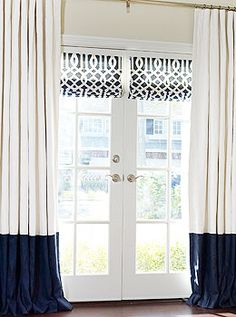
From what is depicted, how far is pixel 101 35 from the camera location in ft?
12.1

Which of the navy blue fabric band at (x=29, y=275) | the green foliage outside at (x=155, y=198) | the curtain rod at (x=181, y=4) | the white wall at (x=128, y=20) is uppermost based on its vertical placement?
the curtain rod at (x=181, y=4)

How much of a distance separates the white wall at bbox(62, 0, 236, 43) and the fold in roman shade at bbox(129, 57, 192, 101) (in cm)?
19

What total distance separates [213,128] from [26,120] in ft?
4.94

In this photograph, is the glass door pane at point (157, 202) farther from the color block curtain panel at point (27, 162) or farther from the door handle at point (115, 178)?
the color block curtain panel at point (27, 162)

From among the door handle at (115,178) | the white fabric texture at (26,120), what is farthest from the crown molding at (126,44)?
the door handle at (115,178)

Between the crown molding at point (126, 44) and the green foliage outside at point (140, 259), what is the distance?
1650 millimetres

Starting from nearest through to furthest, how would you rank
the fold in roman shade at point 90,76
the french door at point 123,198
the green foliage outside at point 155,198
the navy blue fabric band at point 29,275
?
the navy blue fabric band at point 29,275 < the fold in roman shade at point 90,76 < the french door at point 123,198 < the green foliage outside at point 155,198

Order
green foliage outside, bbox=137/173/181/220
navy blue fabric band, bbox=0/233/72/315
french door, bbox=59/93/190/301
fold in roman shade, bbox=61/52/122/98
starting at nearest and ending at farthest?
navy blue fabric band, bbox=0/233/72/315
fold in roman shade, bbox=61/52/122/98
french door, bbox=59/93/190/301
green foliage outside, bbox=137/173/181/220

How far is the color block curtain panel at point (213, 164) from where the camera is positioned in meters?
3.69

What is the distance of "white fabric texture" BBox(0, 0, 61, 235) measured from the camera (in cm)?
343

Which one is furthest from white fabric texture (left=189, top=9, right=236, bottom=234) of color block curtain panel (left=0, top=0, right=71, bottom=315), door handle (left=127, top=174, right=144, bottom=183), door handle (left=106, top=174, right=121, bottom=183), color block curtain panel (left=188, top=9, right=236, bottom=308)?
color block curtain panel (left=0, top=0, right=71, bottom=315)

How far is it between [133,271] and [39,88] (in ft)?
5.55

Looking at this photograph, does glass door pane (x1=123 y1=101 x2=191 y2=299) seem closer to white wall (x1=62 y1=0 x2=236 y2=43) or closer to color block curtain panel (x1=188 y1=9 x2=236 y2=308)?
color block curtain panel (x1=188 y1=9 x2=236 y2=308)

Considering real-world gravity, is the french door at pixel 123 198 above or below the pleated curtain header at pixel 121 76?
below
